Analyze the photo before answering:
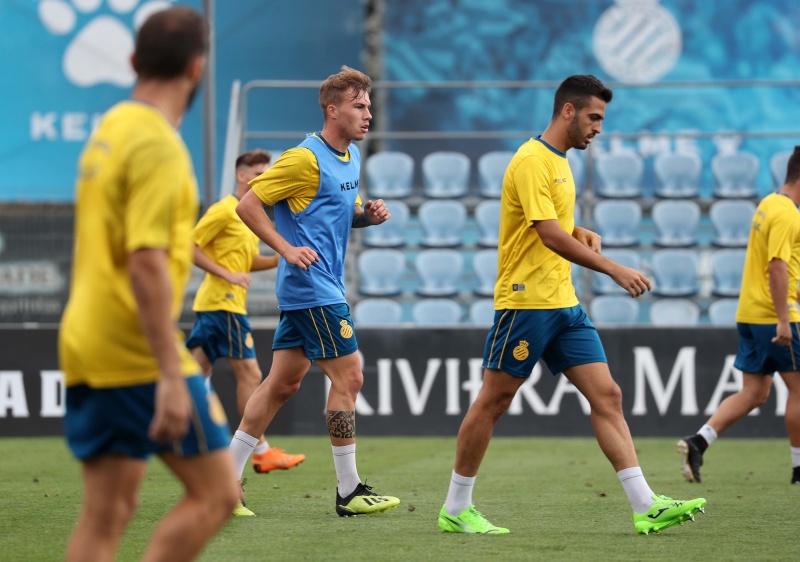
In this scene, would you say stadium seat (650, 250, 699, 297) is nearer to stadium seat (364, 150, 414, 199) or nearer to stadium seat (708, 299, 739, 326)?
stadium seat (708, 299, 739, 326)

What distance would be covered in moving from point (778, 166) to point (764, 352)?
250 inches

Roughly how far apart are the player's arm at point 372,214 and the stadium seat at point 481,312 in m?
6.57

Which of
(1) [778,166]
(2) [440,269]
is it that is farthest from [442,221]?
(1) [778,166]

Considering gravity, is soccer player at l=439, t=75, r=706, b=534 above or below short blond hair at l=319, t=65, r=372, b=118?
below

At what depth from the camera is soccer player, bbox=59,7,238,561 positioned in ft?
11.2

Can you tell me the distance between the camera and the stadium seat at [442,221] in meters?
14.2

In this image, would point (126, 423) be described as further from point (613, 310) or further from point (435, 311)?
point (613, 310)

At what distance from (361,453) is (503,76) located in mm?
7814

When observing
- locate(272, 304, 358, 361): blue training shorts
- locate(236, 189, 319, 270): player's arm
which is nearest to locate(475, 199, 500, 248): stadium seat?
locate(272, 304, 358, 361): blue training shorts

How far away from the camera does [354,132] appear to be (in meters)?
6.94

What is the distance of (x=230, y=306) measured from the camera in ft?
30.2

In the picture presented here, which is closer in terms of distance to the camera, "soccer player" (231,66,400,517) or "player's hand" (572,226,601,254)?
"player's hand" (572,226,601,254)

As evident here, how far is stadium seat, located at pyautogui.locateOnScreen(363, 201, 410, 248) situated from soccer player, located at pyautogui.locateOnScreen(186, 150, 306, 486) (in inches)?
193

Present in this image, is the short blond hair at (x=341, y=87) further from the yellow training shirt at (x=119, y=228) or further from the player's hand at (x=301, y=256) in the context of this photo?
the yellow training shirt at (x=119, y=228)
